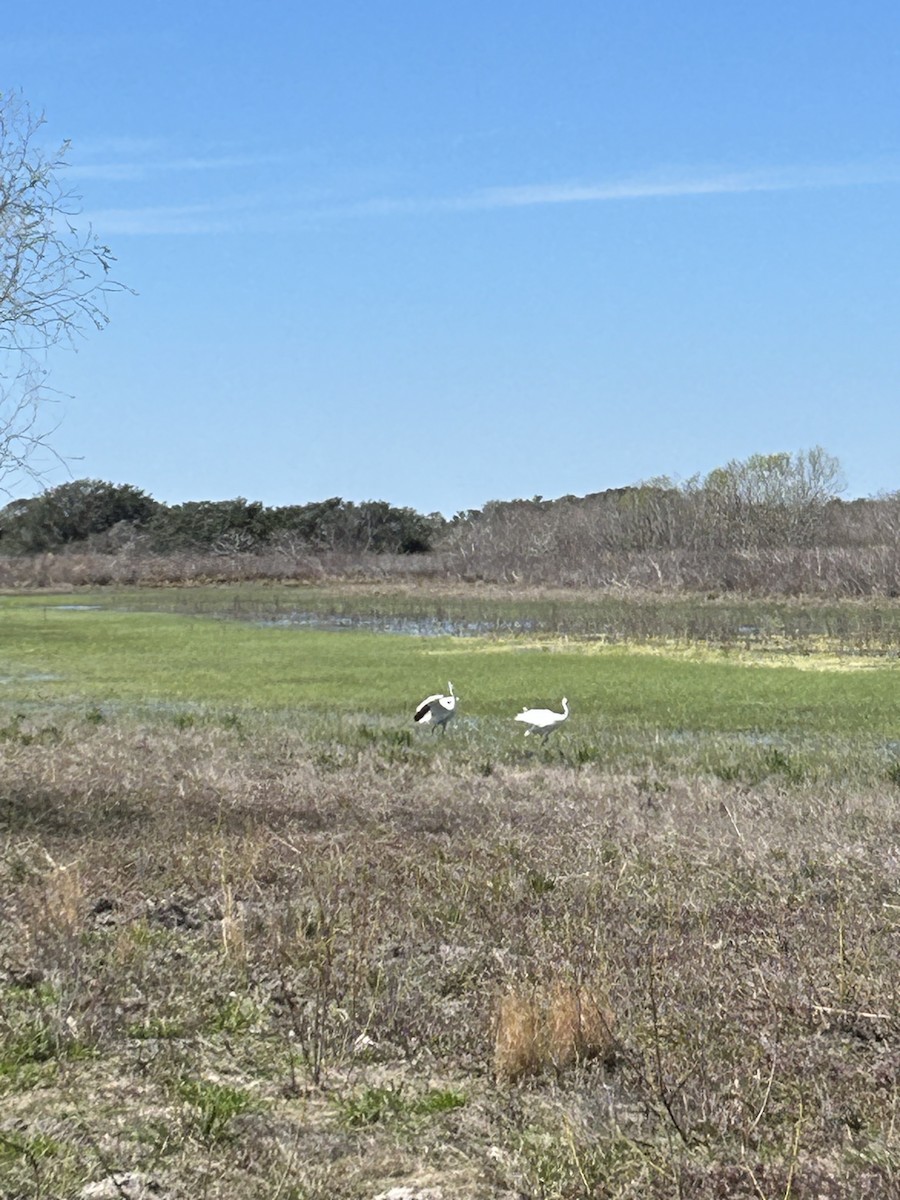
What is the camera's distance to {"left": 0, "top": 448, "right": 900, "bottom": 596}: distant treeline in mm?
62875

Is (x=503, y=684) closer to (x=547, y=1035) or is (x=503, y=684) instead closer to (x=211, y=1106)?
(x=547, y=1035)

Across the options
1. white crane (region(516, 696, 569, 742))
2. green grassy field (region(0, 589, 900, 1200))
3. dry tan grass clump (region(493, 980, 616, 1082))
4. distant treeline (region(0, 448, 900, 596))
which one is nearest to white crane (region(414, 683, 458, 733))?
white crane (region(516, 696, 569, 742))

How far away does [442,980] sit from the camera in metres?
6.78

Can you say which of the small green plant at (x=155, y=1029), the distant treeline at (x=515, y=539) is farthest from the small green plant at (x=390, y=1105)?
the distant treeline at (x=515, y=539)

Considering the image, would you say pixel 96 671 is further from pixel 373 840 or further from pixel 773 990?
pixel 773 990

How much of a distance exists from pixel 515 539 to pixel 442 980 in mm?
82954

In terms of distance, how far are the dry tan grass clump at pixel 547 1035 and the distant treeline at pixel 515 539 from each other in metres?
51.0

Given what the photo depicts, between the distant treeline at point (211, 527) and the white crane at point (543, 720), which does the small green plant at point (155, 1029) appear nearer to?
the white crane at point (543, 720)

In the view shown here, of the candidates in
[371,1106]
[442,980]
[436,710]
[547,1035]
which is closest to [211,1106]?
[371,1106]

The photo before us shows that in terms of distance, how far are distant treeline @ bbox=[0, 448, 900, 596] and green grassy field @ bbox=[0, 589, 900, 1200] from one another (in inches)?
1785

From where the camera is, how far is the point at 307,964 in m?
6.90

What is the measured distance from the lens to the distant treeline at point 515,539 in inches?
2475

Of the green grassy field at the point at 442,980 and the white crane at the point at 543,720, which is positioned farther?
the white crane at the point at 543,720

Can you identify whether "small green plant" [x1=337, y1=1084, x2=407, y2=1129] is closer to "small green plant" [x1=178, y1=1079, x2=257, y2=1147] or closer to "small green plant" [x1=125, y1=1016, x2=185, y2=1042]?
"small green plant" [x1=178, y1=1079, x2=257, y2=1147]
